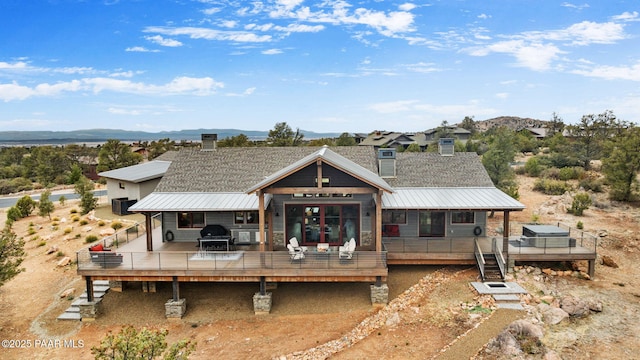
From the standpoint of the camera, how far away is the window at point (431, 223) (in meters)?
19.0

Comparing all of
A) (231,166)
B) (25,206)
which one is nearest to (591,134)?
(231,166)

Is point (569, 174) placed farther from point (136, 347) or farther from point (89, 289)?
point (136, 347)

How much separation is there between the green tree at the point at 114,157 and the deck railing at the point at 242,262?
43737 mm

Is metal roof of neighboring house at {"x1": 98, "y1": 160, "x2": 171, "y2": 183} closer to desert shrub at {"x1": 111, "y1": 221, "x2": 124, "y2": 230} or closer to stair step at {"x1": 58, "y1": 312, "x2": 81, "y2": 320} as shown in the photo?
desert shrub at {"x1": 111, "y1": 221, "x2": 124, "y2": 230}

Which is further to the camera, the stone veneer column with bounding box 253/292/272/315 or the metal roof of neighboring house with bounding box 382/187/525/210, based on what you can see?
the metal roof of neighboring house with bounding box 382/187/525/210

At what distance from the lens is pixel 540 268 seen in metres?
17.2

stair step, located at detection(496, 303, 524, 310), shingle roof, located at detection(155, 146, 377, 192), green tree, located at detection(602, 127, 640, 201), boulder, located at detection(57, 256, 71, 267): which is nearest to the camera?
stair step, located at detection(496, 303, 524, 310)

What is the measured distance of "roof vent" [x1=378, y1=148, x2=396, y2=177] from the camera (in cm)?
2077

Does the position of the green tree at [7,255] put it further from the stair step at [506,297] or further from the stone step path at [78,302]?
the stair step at [506,297]

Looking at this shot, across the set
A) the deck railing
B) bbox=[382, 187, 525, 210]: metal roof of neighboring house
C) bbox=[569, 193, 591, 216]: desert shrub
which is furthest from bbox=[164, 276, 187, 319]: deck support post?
bbox=[569, 193, 591, 216]: desert shrub

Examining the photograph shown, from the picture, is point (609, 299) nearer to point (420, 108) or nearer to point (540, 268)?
point (540, 268)

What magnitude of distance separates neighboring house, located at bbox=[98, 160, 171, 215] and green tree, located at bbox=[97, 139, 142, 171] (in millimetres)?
23283

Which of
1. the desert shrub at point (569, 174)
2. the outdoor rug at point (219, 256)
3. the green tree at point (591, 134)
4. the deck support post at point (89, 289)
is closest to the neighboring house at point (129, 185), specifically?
the deck support post at point (89, 289)

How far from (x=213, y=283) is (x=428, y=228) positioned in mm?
10323
